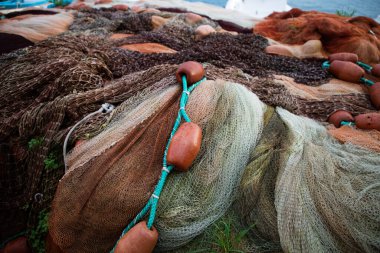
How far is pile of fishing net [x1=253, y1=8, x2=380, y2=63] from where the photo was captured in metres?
4.20

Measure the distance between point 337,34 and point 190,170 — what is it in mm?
4008

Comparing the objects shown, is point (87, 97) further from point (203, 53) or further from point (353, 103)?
point (353, 103)

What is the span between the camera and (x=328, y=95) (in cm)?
311

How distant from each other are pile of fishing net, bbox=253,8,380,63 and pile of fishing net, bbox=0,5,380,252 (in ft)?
5.66

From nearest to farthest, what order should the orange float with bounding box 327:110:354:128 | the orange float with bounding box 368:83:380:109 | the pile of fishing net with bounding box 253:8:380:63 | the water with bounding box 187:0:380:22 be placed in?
the orange float with bounding box 327:110:354:128 < the orange float with bounding box 368:83:380:109 < the pile of fishing net with bounding box 253:8:380:63 < the water with bounding box 187:0:380:22

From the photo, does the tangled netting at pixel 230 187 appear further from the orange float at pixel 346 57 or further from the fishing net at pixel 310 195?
the orange float at pixel 346 57

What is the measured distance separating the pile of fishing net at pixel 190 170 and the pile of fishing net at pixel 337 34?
1727 millimetres

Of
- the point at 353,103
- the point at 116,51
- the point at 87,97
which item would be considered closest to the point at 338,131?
the point at 353,103

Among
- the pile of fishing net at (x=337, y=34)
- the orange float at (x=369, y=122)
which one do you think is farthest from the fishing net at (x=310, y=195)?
the pile of fishing net at (x=337, y=34)

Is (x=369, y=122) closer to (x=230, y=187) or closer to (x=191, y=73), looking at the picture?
(x=230, y=187)

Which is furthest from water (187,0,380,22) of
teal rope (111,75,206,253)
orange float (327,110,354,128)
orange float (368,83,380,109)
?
teal rope (111,75,206,253)

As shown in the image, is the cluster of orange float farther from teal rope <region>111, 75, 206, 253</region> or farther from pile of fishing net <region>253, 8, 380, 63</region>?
teal rope <region>111, 75, 206, 253</region>

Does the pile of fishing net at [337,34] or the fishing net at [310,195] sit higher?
the pile of fishing net at [337,34]

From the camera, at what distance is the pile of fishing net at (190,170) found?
1600 millimetres
